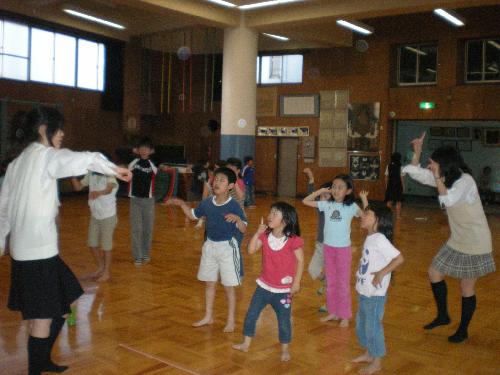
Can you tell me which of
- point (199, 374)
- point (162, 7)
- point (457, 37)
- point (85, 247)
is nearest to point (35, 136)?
point (199, 374)

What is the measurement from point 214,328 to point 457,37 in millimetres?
14092

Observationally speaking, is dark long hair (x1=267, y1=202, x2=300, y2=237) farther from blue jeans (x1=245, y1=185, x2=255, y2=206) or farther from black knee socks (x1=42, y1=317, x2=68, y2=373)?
blue jeans (x1=245, y1=185, x2=255, y2=206)

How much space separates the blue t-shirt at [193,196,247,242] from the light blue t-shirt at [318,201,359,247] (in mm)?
733

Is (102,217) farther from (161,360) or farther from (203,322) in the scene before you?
(161,360)

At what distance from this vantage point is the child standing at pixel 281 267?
3.81m

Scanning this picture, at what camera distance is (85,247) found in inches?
324

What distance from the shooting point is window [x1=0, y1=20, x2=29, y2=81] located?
1537 cm

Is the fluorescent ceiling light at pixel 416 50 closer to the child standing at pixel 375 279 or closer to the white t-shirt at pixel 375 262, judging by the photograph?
the child standing at pixel 375 279

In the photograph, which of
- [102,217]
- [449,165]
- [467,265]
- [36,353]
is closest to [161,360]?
[36,353]

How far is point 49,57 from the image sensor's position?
1681 cm

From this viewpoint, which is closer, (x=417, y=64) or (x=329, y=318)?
(x=329, y=318)

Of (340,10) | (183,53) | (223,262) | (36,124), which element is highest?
(183,53)

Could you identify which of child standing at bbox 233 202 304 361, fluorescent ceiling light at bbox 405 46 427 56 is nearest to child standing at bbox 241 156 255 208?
fluorescent ceiling light at bbox 405 46 427 56

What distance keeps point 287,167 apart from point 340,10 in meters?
8.08
